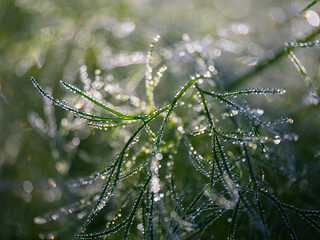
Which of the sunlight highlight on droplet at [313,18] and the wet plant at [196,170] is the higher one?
the sunlight highlight on droplet at [313,18]

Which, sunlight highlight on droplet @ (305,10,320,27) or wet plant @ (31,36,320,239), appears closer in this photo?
wet plant @ (31,36,320,239)

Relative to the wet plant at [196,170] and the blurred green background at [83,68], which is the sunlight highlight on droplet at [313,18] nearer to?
the blurred green background at [83,68]

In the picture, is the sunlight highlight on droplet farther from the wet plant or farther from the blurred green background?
the wet plant

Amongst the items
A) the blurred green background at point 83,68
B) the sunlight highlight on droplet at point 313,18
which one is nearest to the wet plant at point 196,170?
the blurred green background at point 83,68

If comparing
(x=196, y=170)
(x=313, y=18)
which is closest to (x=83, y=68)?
(x=196, y=170)

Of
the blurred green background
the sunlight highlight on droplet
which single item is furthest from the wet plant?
the sunlight highlight on droplet

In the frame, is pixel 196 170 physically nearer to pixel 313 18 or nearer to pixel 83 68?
pixel 83 68
